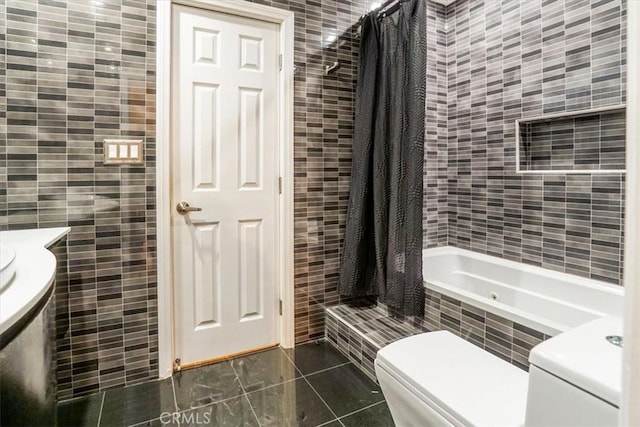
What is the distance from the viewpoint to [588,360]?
698mm

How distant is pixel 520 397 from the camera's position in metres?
1.02

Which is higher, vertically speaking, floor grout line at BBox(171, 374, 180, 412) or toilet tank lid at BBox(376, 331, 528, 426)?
toilet tank lid at BBox(376, 331, 528, 426)

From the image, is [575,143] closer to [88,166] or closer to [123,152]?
[123,152]

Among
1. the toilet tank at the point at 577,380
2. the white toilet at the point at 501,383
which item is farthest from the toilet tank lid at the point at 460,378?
the toilet tank at the point at 577,380

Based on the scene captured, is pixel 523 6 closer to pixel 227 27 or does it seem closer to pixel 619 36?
pixel 619 36

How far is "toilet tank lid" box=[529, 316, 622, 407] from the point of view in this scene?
0.64 metres

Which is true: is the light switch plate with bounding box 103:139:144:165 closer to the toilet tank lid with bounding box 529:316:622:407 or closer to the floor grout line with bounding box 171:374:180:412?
the floor grout line with bounding box 171:374:180:412

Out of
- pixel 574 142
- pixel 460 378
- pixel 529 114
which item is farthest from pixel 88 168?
pixel 574 142

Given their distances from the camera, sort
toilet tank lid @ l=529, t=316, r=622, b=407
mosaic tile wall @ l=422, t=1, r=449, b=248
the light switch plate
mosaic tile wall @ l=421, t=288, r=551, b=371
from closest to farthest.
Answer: toilet tank lid @ l=529, t=316, r=622, b=407, mosaic tile wall @ l=421, t=288, r=551, b=371, the light switch plate, mosaic tile wall @ l=422, t=1, r=449, b=248

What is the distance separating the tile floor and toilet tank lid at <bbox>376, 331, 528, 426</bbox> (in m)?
0.48

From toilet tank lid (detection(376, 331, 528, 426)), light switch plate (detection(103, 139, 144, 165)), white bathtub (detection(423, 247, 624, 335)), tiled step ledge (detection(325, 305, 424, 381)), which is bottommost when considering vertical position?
tiled step ledge (detection(325, 305, 424, 381))

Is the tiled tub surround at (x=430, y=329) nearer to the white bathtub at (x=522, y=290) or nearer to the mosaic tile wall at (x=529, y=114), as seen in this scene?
the white bathtub at (x=522, y=290)

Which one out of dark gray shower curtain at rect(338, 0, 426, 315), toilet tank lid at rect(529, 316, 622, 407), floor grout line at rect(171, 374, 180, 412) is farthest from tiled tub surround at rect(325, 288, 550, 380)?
floor grout line at rect(171, 374, 180, 412)

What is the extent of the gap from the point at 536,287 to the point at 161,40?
2.54 meters
